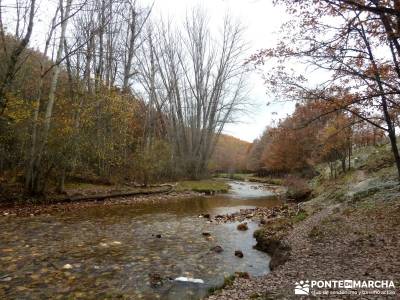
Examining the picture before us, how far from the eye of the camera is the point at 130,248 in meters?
7.59

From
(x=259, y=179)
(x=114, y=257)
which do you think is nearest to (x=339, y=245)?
(x=114, y=257)

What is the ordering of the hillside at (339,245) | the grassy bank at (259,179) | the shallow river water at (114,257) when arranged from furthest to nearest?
the grassy bank at (259,179), the shallow river water at (114,257), the hillside at (339,245)

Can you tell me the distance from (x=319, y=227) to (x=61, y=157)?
35.8 ft

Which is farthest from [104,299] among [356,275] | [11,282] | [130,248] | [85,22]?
[85,22]

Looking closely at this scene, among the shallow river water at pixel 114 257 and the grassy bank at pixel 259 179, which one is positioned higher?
the grassy bank at pixel 259 179

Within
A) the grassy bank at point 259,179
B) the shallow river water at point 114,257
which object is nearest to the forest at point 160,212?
the shallow river water at point 114,257

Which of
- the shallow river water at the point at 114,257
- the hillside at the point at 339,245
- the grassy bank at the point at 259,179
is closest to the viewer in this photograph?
the hillside at the point at 339,245

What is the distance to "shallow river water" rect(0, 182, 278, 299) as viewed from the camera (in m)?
5.18

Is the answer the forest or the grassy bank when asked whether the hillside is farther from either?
the grassy bank

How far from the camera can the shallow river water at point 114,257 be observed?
17.0ft

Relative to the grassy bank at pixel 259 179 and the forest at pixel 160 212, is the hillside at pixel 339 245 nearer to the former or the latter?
the forest at pixel 160 212

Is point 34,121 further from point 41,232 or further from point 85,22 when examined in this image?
point 85,22

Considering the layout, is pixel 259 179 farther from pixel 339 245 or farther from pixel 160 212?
pixel 339 245

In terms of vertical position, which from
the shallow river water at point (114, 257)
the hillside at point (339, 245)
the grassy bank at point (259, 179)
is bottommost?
the shallow river water at point (114, 257)
